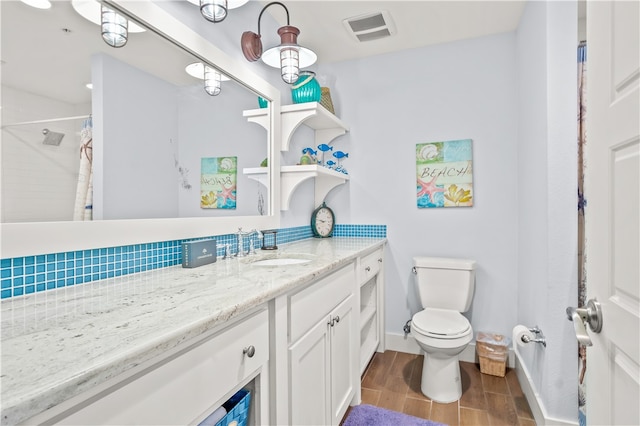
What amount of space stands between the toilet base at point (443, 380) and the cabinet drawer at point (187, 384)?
1.45 meters

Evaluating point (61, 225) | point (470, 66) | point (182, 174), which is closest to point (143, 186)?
point (182, 174)

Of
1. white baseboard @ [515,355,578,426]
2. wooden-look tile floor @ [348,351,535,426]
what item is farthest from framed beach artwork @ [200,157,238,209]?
white baseboard @ [515,355,578,426]

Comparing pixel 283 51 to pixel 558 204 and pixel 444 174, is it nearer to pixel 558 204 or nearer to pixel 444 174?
pixel 444 174

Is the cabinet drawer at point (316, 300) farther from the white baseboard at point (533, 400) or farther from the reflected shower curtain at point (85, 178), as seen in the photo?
the white baseboard at point (533, 400)

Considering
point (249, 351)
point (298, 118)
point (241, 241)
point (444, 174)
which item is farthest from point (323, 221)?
point (249, 351)

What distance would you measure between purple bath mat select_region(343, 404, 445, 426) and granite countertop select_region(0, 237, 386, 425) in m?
1.05

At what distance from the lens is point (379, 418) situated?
5.94 feet

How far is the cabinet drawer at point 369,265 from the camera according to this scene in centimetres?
209

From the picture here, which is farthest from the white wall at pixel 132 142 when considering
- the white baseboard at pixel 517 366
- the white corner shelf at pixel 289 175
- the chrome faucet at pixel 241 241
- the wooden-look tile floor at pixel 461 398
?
the white baseboard at pixel 517 366

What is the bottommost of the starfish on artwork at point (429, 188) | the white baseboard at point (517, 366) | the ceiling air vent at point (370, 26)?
the white baseboard at point (517, 366)

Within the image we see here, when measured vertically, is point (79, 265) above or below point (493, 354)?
above

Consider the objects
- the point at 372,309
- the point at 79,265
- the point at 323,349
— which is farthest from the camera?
the point at 372,309

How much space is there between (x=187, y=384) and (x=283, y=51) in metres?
1.75

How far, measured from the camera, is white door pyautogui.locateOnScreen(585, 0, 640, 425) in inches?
25.0
